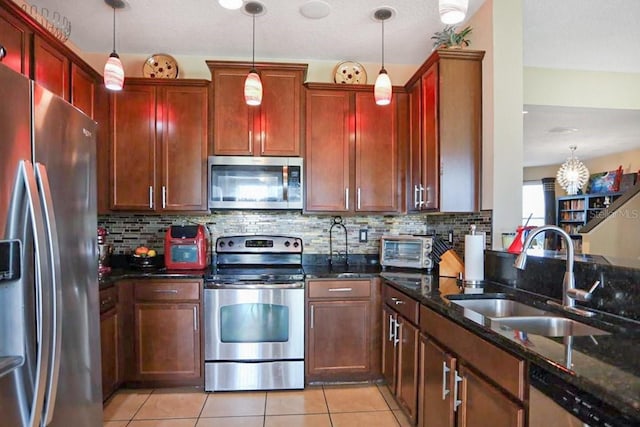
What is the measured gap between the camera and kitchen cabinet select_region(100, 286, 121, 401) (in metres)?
2.37

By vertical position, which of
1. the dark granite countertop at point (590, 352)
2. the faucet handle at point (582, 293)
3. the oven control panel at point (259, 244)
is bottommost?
the dark granite countertop at point (590, 352)

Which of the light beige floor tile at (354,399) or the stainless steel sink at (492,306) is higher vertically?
the stainless steel sink at (492,306)

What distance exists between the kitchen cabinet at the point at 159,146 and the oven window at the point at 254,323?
868mm

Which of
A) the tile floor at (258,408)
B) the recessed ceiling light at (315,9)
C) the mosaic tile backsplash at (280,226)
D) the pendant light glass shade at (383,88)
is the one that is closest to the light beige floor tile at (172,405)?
the tile floor at (258,408)

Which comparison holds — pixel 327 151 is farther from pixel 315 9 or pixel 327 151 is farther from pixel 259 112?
pixel 315 9

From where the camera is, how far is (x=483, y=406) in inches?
53.8

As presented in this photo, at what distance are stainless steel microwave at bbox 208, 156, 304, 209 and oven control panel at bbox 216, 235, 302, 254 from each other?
335mm

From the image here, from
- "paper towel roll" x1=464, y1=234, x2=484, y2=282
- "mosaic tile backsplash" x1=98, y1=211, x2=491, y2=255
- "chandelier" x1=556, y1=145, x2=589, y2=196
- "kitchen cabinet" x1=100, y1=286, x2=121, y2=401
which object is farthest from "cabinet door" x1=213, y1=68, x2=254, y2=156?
"chandelier" x1=556, y1=145, x2=589, y2=196

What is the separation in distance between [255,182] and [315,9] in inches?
50.7

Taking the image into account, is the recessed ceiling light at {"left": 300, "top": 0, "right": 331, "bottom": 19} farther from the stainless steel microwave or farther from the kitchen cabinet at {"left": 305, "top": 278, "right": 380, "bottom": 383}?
the kitchen cabinet at {"left": 305, "top": 278, "right": 380, "bottom": 383}

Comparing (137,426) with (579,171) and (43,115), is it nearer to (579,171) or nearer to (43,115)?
(43,115)

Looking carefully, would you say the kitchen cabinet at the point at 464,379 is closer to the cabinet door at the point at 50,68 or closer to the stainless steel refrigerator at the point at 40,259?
the stainless steel refrigerator at the point at 40,259

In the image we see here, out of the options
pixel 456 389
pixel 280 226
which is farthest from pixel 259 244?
pixel 456 389

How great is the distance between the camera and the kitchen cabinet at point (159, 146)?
9.46 ft
